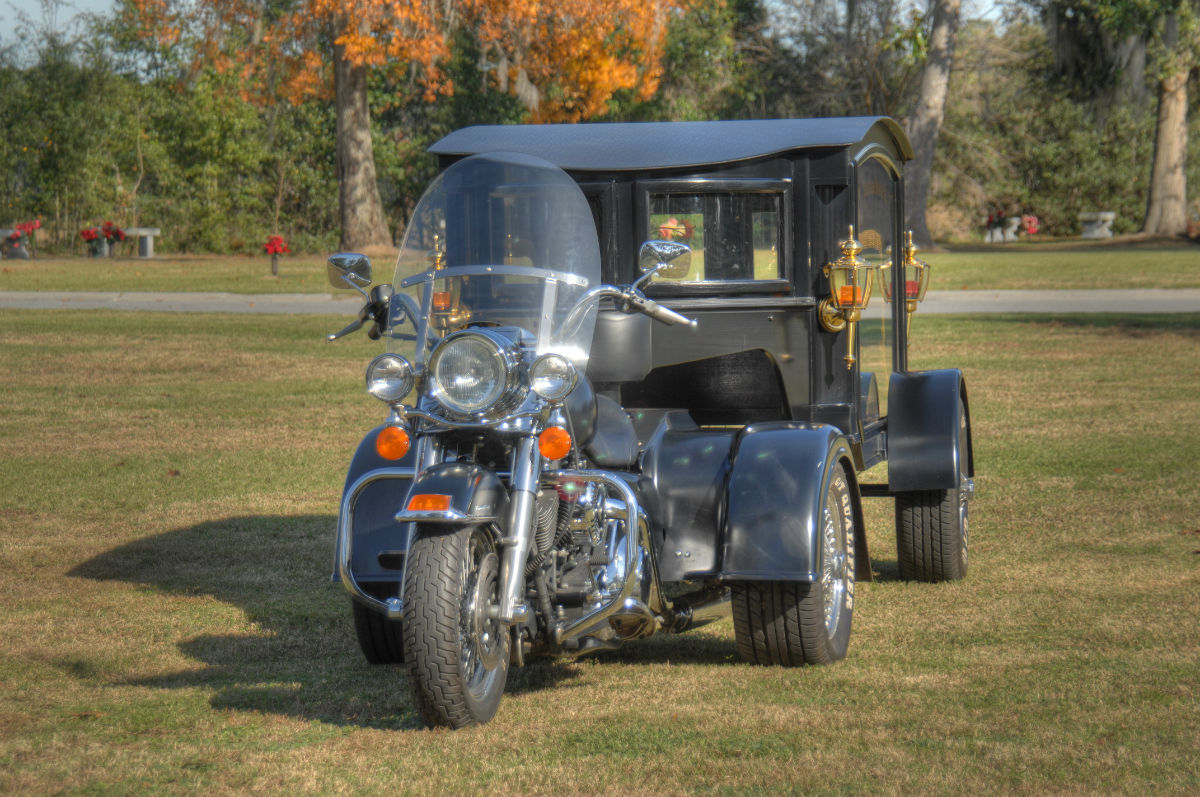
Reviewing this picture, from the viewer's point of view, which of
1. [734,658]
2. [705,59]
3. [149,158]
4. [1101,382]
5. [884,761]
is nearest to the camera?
[884,761]

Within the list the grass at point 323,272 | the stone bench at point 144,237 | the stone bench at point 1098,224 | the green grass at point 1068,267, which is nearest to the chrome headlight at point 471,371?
the grass at point 323,272

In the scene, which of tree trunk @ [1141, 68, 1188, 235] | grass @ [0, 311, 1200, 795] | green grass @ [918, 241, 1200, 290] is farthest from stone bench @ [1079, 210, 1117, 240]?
grass @ [0, 311, 1200, 795]

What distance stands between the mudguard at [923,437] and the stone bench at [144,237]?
31842mm

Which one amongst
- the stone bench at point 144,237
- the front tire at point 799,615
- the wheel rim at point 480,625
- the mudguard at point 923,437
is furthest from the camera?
the stone bench at point 144,237

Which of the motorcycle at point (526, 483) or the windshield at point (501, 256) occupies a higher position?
the windshield at point (501, 256)

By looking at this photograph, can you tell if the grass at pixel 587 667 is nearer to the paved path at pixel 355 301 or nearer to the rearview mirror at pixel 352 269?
the rearview mirror at pixel 352 269

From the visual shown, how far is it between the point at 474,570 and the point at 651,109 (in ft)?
121

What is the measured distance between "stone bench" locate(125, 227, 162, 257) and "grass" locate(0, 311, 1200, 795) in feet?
85.0

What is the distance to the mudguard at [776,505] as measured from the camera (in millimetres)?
5117

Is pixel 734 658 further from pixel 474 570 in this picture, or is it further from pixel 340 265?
pixel 340 265

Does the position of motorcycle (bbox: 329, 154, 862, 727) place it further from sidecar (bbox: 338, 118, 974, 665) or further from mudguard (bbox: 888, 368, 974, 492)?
mudguard (bbox: 888, 368, 974, 492)

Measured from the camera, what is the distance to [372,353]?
60.6ft

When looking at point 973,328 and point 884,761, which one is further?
point 973,328

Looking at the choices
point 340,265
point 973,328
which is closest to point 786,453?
point 340,265
